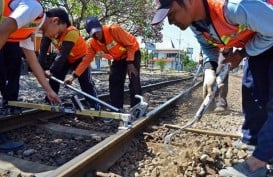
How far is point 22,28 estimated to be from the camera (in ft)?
12.1

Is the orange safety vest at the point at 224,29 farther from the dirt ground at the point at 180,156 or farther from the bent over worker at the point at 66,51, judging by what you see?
the bent over worker at the point at 66,51

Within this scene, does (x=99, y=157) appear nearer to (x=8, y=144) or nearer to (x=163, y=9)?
(x=8, y=144)

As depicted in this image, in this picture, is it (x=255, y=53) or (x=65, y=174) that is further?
(x=255, y=53)

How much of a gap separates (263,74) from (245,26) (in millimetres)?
773

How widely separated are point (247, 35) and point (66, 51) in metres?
3.25

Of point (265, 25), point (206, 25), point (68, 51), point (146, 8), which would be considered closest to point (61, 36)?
point (68, 51)

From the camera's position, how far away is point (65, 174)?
8.38 feet

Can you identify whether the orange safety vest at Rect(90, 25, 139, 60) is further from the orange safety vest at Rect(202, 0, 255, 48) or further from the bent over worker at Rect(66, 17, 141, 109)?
the orange safety vest at Rect(202, 0, 255, 48)

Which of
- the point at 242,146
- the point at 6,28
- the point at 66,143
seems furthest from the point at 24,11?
the point at 242,146

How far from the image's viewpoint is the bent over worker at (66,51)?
5379 mm

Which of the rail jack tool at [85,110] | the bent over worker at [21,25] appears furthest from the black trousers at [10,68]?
the bent over worker at [21,25]

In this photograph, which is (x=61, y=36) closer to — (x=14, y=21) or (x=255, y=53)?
(x=14, y=21)

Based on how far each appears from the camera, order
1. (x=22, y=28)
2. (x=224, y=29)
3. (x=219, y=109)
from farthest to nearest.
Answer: (x=219, y=109), (x=22, y=28), (x=224, y=29)

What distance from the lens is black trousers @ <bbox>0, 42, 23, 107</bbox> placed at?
507 cm
